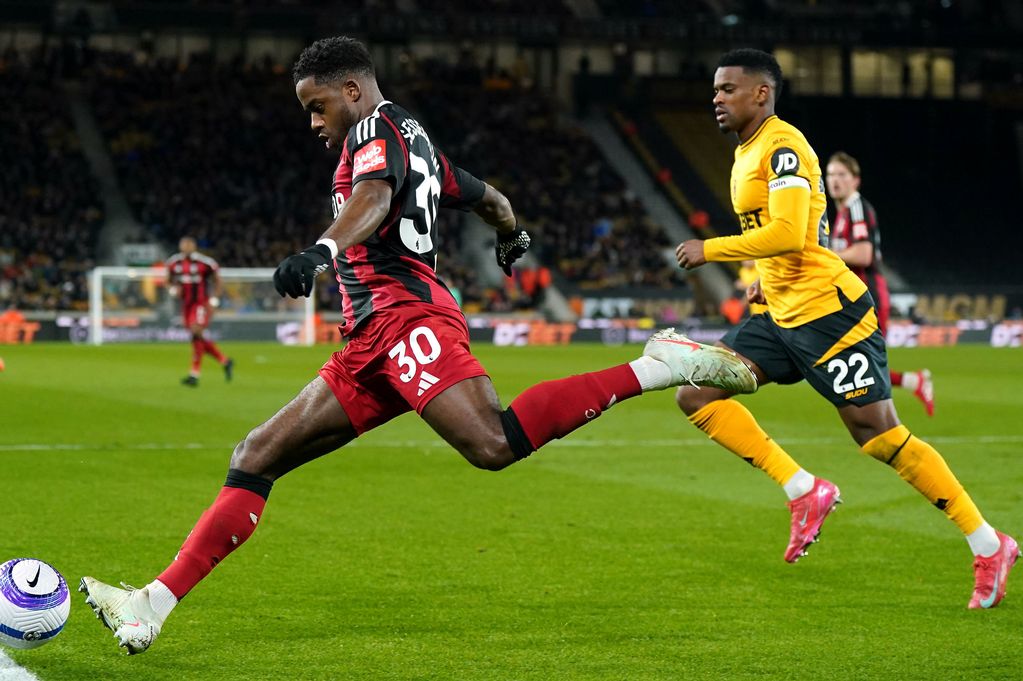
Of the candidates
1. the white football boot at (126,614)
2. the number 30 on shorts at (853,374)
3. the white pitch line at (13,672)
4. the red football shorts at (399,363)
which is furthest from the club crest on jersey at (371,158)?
the number 30 on shorts at (853,374)

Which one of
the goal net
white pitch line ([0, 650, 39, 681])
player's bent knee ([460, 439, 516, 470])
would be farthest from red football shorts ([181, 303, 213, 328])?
player's bent knee ([460, 439, 516, 470])

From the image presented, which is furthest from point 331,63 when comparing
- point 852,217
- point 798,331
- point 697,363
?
point 852,217

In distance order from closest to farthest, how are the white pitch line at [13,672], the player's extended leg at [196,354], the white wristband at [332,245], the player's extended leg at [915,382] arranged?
the white wristband at [332,245], the white pitch line at [13,672], the player's extended leg at [915,382], the player's extended leg at [196,354]

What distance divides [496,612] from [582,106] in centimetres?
4016

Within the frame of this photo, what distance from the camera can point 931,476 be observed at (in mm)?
5645

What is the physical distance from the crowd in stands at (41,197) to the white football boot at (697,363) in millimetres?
27998

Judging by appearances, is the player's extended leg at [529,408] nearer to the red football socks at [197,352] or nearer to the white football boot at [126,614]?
the white football boot at [126,614]

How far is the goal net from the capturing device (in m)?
29.4

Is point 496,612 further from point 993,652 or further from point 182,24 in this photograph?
point 182,24

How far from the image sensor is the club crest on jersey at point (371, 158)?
4.38 metres

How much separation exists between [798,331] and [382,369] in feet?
7.15

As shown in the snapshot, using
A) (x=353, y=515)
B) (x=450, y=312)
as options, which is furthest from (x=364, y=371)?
(x=353, y=515)

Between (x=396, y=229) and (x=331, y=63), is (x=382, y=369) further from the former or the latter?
(x=331, y=63)

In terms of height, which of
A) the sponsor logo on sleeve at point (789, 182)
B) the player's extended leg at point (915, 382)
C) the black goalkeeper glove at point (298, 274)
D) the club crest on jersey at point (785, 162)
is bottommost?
the player's extended leg at point (915, 382)
